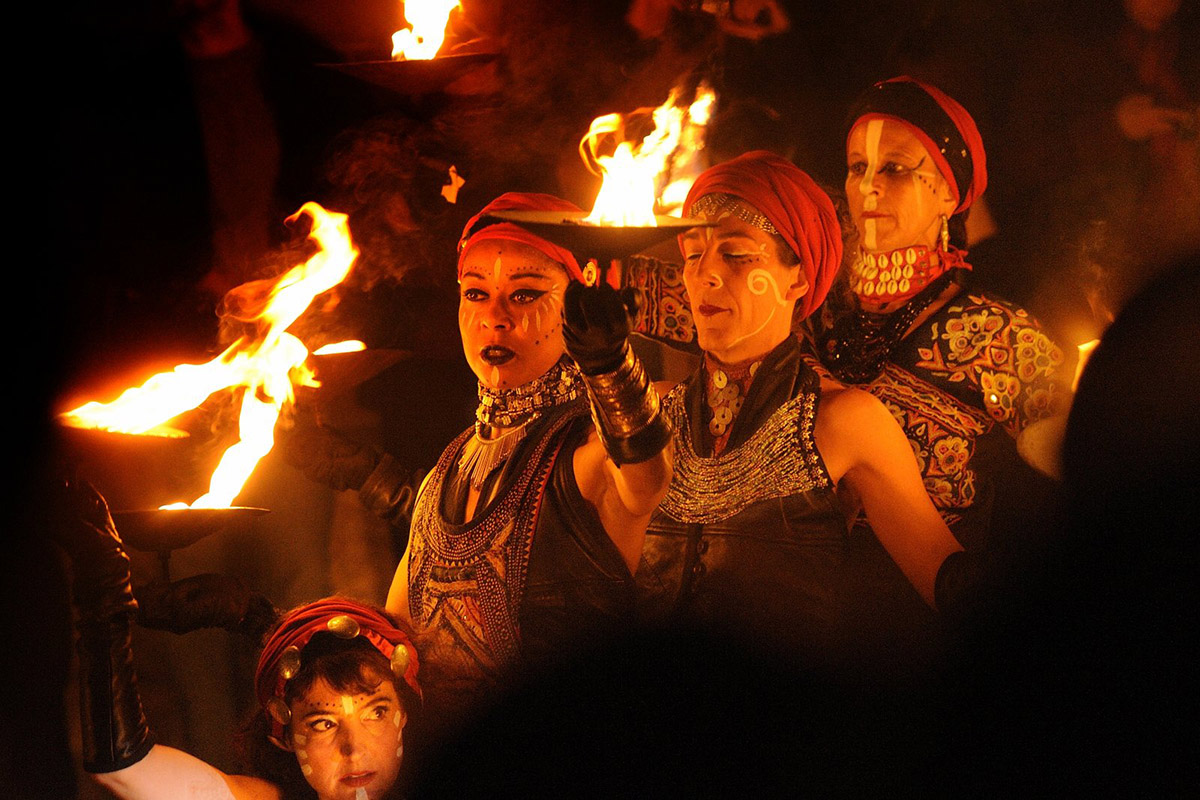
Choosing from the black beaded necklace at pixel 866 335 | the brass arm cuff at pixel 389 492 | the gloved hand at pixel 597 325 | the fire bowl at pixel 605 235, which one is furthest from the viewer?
the brass arm cuff at pixel 389 492

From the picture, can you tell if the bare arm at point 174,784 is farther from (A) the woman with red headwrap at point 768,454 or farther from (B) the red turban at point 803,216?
(B) the red turban at point 803,216

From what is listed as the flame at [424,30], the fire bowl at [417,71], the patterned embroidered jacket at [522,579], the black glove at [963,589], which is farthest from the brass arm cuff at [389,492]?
the black glove at [963,589]

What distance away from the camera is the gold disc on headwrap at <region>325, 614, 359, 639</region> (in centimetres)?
370

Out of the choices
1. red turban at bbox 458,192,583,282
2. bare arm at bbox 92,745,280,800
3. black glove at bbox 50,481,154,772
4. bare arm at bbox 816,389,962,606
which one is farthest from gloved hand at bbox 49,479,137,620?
bare arm at bbox 816,389,962,606

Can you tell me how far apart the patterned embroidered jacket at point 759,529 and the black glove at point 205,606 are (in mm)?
1313

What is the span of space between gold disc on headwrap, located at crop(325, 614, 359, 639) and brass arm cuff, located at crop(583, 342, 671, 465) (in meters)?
0.95

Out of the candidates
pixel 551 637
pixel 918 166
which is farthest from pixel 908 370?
pixel 551 637

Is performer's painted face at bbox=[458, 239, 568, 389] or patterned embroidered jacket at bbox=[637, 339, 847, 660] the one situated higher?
performer's painted face at bbox=[458, 239, 568, 389]

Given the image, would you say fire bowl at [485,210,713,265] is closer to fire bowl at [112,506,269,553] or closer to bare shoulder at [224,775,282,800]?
fire bowl at [112,506,269,553]

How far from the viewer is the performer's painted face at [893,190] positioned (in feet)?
11.7

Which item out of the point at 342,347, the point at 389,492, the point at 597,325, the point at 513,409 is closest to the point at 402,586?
the point at 389,492

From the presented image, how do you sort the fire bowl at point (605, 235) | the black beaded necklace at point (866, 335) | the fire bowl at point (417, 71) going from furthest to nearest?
the fire bowl at point (417, 71)
the black beaded necklace at point (866, 335)
the fire bowl at point (605, 235)

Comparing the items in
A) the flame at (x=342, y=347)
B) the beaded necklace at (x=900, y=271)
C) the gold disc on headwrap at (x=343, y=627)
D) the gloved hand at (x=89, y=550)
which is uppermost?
the flame at (x=342, y=347)

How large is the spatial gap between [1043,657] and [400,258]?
97.1 inches
